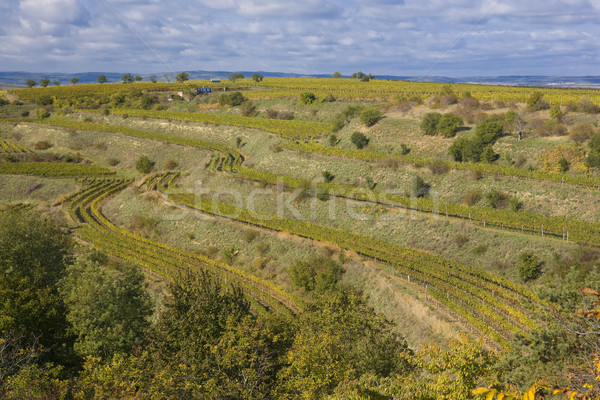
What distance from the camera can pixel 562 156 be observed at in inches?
2312

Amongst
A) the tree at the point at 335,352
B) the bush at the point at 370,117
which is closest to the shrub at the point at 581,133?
the bush at the point at 370,117

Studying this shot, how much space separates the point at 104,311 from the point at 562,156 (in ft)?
191

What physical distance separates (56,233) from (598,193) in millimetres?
58632

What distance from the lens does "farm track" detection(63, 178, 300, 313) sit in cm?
4386

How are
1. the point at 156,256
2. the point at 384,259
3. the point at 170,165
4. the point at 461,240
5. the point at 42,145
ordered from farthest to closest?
the point at 42,145
the point at 170,165
the point at 156,256
the point at 461,240
the point at 384,259

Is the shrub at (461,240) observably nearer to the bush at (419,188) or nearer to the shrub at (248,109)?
the bush at (419,188)

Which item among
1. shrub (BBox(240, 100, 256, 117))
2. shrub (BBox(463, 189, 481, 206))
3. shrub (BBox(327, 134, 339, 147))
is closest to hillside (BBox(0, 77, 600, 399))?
shrub (BBox(463, 189, 481, 206))

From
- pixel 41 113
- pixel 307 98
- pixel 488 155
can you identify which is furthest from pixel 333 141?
pixel 41 113

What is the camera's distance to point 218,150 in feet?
310

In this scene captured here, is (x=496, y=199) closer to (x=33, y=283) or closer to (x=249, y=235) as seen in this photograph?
(x=249, y=235)

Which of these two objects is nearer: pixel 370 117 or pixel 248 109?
pixel 370 117

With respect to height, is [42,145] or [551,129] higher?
[551,129]

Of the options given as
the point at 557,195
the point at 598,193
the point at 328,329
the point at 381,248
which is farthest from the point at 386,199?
the point at 328,329

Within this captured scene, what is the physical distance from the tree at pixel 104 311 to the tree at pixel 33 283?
1217 mm
